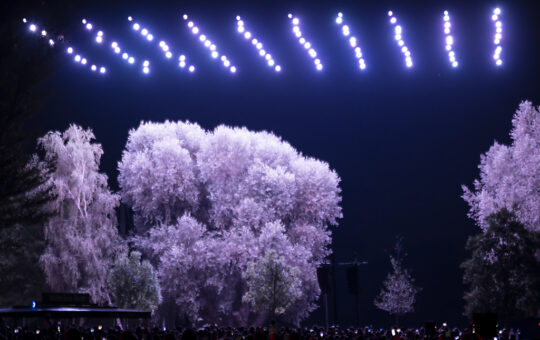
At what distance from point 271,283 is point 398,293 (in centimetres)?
1757

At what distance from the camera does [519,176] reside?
4369 cm

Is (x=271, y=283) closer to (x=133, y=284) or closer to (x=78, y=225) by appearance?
(x=133, y=284)

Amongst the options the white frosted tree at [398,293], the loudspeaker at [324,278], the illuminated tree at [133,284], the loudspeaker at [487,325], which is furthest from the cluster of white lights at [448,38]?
the white frosted tree at [398,293]

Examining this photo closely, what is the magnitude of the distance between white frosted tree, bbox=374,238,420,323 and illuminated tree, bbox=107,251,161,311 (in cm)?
2079

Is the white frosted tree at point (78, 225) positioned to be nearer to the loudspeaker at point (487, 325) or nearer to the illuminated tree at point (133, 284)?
the illuminated tree at point (133, 284)

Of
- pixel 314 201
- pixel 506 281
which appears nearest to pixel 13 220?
pixel 506 281

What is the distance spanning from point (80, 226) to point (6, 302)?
7.71 m

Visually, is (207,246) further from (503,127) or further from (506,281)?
(503,127)

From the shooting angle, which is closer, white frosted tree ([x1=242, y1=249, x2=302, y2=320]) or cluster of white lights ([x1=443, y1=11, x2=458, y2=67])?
cluster of white lights ([x1=443, y1=11, x2=458, y2=67])

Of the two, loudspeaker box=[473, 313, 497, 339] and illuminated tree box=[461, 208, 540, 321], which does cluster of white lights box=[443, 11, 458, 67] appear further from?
loudspeaker box=[473, 313, 497, 339]

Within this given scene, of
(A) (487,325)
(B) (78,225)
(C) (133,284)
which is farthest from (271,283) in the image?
(A) (487,325)

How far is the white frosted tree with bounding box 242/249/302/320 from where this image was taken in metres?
44.7

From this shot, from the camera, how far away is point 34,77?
17203 mm

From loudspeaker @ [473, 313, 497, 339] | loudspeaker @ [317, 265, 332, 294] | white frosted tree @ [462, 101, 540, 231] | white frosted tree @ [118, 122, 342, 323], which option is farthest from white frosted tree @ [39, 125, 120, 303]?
loudspeaker @ [473, 313, 497, 339]
